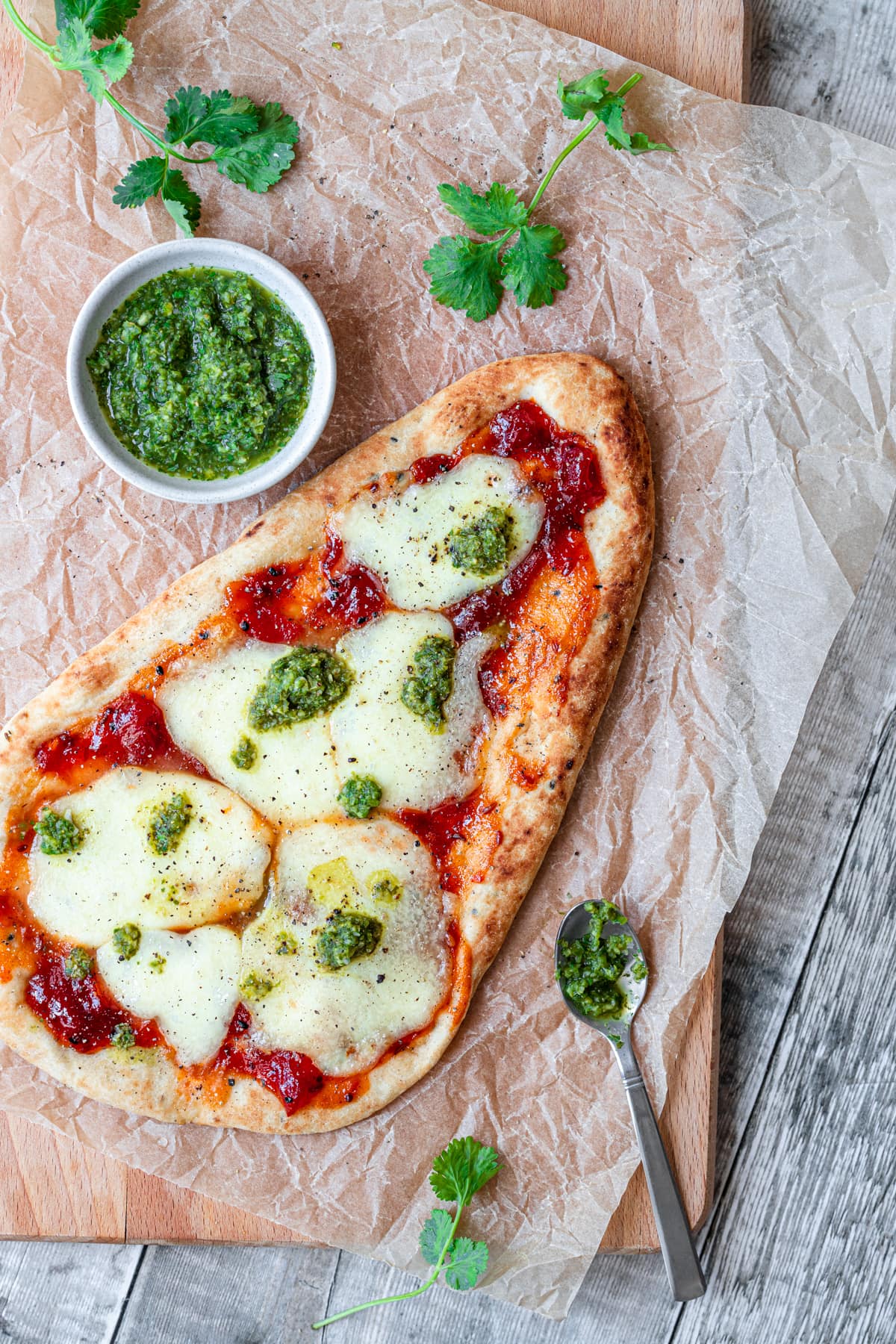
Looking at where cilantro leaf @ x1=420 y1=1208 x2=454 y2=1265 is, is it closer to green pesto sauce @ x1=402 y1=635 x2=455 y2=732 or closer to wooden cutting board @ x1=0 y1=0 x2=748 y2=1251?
wooden cutting board @ x1=0 y1=0 x2=748 y2=1251

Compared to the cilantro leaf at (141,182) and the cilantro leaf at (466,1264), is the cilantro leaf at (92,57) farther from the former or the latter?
the cilantro leaf at (466,1264)

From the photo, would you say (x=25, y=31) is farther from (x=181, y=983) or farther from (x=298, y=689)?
(x=181, y=983)

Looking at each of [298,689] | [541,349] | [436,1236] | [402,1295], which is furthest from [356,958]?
[541,349]

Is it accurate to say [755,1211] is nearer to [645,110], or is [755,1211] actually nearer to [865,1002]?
[865,1002]

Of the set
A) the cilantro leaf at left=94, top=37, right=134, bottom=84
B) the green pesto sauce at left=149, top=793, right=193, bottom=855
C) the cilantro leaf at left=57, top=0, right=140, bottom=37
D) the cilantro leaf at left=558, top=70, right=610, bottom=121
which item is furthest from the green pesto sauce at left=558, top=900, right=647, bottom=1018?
the cilantro leaf at left=57, top=0, right=140, bottom=37

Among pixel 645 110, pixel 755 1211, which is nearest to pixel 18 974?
pixel 755 1211

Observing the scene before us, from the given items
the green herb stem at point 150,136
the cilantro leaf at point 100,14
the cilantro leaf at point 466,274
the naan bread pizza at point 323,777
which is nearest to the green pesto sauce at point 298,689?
the naan bread pizza at point 323,777
